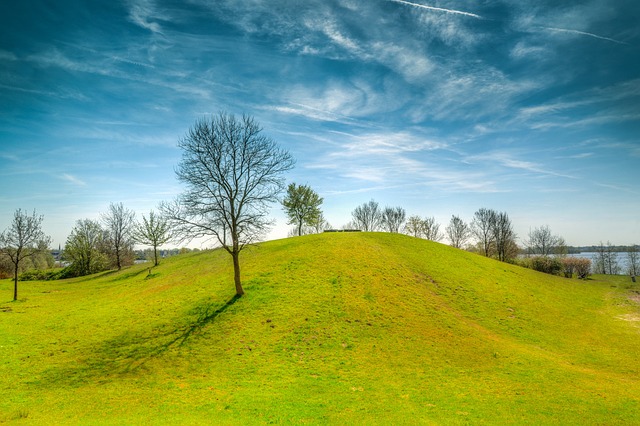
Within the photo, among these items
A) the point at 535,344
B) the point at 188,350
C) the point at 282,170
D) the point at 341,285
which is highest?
the point at 282,170

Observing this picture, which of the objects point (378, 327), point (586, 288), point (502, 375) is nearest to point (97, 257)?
point (378, 327)

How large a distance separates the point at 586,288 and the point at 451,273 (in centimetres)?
2870

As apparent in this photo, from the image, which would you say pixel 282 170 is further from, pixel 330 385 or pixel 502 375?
pixel 502 375

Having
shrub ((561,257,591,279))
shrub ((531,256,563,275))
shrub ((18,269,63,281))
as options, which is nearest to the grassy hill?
shrub ((531,256,563,275))

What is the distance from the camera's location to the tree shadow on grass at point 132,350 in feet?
68.6

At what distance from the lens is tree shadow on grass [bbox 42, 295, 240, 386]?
20906mm

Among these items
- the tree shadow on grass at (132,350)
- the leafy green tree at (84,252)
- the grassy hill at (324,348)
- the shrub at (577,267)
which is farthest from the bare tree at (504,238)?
the leafy green tree at (84,252)

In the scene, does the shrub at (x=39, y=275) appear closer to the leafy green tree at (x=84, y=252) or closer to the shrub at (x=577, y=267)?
the leafy green tree at (x=84, y=252)

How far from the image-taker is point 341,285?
36.4 m

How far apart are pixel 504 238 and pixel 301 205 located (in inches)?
2492

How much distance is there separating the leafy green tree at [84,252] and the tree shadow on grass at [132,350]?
2424 inches

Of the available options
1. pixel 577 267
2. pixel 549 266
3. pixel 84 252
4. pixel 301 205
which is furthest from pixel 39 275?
pixel 577 267

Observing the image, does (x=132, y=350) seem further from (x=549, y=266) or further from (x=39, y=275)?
(x=549, y=266)

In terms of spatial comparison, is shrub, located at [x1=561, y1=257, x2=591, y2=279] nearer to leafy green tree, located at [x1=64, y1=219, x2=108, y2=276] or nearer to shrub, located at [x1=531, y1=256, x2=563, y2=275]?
shrub, located at [x1=531, y1=256, x2=563, y2=275]
